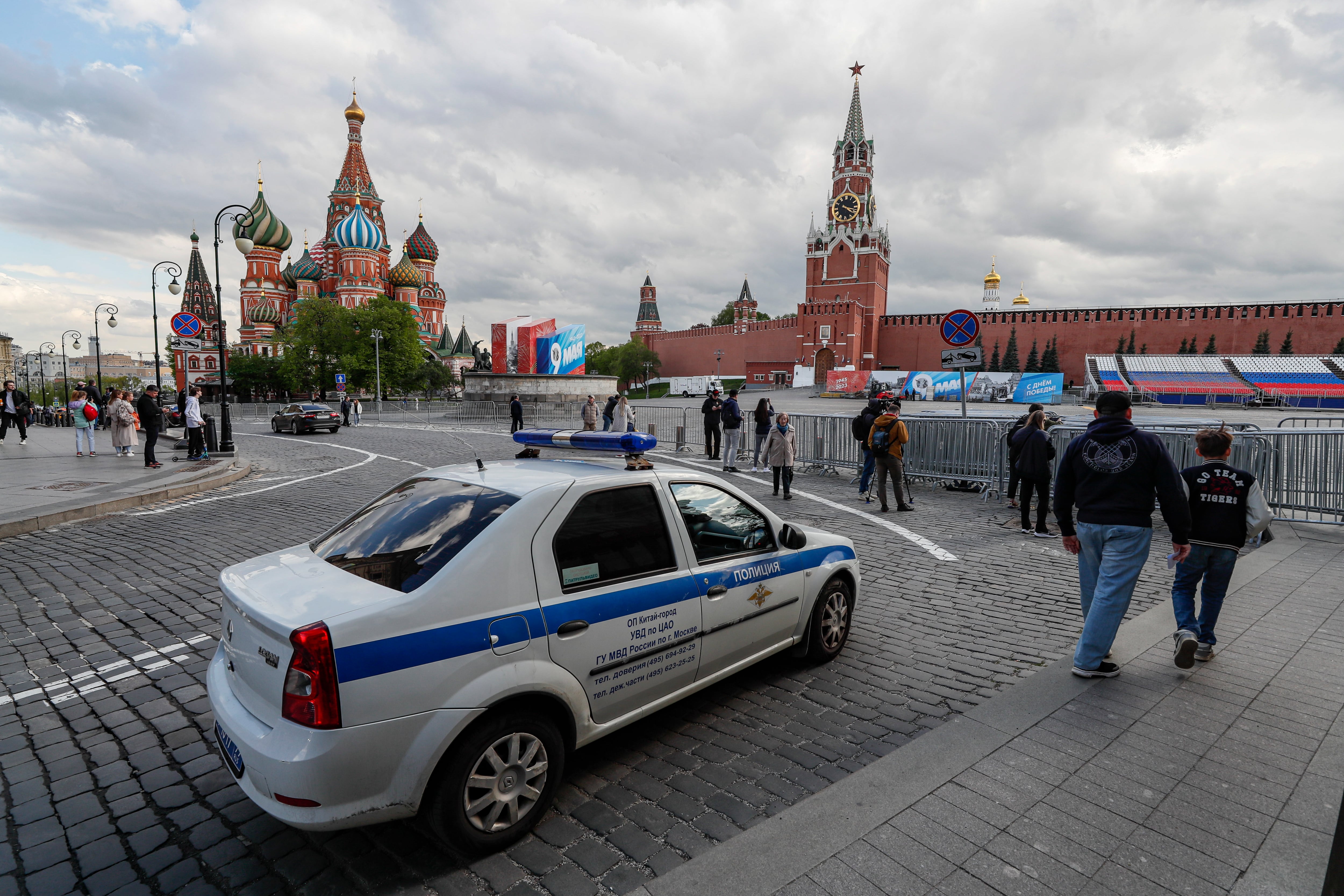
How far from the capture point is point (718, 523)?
3.86m

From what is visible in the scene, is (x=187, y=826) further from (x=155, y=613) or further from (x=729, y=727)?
(x=155, y=613)

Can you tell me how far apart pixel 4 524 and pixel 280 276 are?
82055 mm

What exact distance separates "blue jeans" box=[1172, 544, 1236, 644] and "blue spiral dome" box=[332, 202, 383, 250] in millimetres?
76886

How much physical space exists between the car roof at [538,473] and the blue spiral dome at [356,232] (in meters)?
75.4

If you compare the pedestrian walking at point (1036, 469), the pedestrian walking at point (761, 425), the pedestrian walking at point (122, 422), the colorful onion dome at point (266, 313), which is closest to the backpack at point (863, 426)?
the pedestrian walking at point (1036, 469)

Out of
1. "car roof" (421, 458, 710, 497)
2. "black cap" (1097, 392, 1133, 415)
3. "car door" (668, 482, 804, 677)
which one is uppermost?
"black cap" (1097, 392, 1133, 415)

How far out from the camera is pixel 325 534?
11.4 ft

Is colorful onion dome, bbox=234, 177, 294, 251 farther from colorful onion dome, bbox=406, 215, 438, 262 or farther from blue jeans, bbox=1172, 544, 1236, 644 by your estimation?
blue jeans, bbox=1172, 544, 1236, 644

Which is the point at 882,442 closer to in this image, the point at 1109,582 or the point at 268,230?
the point at 1109,582

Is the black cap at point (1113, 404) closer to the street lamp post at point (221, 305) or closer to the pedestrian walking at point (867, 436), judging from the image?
the pedestrian walking at point (867, 436)

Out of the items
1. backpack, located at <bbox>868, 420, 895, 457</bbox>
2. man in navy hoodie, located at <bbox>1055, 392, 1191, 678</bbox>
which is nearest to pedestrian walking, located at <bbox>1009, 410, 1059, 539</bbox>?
backpack, located at <bbox>868, 420, 895, 457</bbox>

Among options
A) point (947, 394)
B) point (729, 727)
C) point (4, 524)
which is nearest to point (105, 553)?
point (4, 524)

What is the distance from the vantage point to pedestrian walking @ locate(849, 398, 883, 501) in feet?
36.0

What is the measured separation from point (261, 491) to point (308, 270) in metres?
73.7
